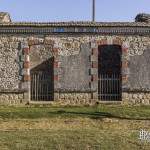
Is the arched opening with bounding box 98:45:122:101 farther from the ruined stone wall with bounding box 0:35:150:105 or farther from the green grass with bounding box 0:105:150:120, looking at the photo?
the green grass with bounding box 0:105:150:120

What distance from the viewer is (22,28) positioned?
23.6 m

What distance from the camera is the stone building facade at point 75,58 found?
2334cm

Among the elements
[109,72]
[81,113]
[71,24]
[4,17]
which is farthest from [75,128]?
[4,17]

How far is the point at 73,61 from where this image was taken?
2345 centimetres

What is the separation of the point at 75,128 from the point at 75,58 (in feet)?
24.6

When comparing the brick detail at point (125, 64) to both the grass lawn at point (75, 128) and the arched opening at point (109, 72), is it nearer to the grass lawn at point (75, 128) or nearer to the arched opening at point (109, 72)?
the arched opening at point (109, 72)

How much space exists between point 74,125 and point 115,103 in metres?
6.38

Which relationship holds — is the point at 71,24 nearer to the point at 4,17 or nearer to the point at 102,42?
the point at 102,42

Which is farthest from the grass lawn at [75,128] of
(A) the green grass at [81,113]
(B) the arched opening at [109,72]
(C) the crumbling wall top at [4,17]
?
(C) the crumbling wall top at [4,17]

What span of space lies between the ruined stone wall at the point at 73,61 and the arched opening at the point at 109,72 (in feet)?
2.36

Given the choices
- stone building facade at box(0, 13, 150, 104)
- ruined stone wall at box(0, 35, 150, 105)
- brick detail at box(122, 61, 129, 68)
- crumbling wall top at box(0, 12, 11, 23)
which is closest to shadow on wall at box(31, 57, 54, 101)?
stone building facade at box(0, 13, 150, 104)

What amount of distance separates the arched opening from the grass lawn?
1.35 metres

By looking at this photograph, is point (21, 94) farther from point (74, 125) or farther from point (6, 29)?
point (74, 125)

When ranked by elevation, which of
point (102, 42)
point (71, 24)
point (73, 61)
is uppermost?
point (71, 24)
